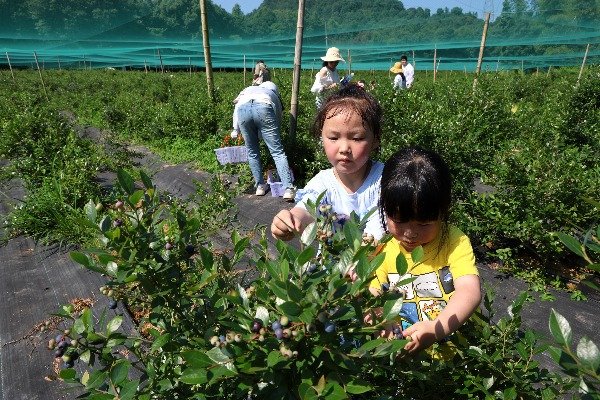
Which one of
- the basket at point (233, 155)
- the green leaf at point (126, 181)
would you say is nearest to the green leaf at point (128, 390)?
the green leaf at point (126, 181)

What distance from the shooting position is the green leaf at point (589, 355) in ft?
1.87

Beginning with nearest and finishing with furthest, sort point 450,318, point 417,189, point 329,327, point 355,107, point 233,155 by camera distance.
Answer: point 329,327
point 450,318
point 417,189
point 355,107
point 233,155

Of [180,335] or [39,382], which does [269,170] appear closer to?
[39,382]

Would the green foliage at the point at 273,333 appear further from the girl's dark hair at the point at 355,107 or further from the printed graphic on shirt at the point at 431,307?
the girl's dark hair at the point at 355,107

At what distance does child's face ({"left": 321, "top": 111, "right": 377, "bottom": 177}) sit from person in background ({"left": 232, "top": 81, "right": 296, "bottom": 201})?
3.06m

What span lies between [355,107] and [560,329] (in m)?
1.00

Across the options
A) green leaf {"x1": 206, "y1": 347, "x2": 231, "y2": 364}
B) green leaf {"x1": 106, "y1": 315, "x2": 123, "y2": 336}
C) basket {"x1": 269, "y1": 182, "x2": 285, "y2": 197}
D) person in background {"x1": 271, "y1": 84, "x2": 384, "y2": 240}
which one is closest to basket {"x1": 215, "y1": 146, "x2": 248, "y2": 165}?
basket {"x1": 269, "y1": 182, "x2": 285, "y2": 197}

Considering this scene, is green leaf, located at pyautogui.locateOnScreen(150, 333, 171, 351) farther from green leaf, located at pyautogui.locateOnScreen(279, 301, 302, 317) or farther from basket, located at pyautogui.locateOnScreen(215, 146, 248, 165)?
basket, located at pyautogui.locateOnScreen(215, 146, 248, 165)

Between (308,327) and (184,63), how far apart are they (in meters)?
27.2

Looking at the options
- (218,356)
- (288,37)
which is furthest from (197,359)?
(288,37)

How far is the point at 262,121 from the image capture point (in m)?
4.73

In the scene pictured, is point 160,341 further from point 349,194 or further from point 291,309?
point 349,194

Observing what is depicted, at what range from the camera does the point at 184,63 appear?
25.8m

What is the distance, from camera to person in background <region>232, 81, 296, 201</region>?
467cm
